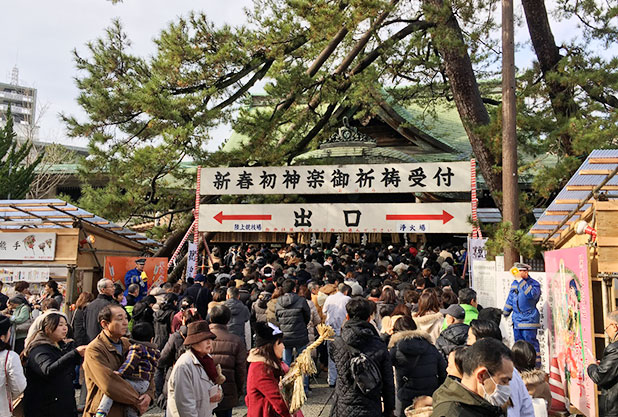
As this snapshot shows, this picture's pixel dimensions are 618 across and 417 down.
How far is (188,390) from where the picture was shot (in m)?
3.67

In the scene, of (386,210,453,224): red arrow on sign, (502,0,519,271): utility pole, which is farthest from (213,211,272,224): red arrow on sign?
(502,0,519,271): utility pole

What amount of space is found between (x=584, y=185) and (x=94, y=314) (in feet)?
21.2

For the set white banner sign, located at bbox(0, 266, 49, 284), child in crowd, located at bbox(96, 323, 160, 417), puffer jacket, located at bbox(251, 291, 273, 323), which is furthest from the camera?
white banner sign, located at bbox(0, 266, 49, 284)

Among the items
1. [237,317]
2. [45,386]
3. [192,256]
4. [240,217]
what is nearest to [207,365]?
[45,386]

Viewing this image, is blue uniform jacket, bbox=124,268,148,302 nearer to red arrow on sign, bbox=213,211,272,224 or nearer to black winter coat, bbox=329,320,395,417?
red arrow on sign, bbox=213,211,272,224

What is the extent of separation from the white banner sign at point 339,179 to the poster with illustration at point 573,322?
3.34m

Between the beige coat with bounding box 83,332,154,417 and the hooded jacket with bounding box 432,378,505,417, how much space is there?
88.9 inches

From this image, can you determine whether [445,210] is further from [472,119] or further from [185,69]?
[185,69]

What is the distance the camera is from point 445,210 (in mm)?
9703

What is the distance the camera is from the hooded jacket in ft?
7.91

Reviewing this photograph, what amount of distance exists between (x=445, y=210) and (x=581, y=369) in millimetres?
4680

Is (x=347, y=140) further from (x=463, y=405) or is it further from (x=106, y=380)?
(x=463, y=405)

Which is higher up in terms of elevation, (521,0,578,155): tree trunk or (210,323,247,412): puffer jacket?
(521,0,578,155): tree trunk

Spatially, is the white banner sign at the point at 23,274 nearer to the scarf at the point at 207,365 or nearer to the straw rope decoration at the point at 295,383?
the scarf at the point at 207,365
